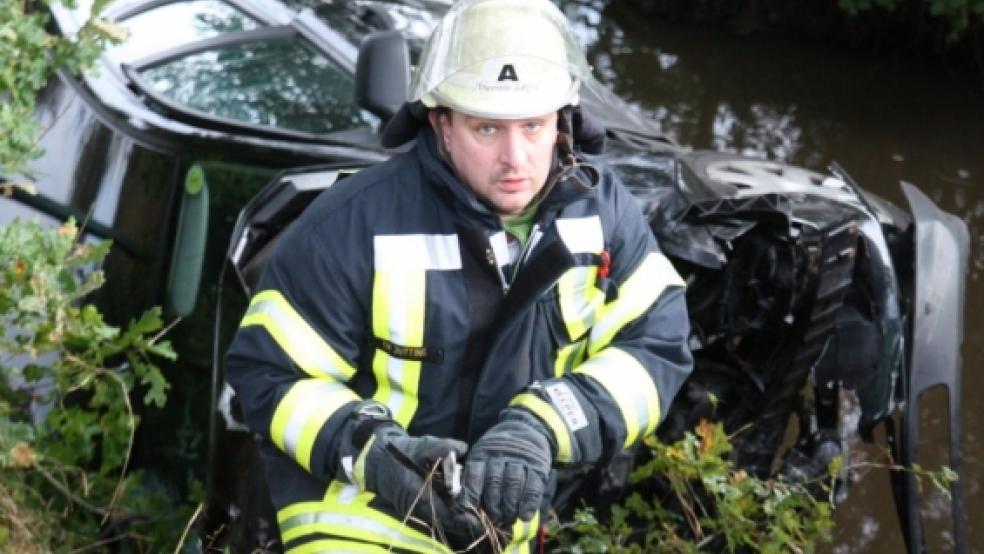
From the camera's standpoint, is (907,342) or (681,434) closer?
(907,342)

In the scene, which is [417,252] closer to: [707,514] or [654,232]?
[654,232]

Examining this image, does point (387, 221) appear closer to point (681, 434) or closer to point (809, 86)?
point (681, 434)

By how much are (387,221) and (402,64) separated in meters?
0.90

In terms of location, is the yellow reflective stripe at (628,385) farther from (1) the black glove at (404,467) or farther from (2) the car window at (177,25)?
(2) the car window at (177,25)

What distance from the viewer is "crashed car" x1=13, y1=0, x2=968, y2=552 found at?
11.1ft

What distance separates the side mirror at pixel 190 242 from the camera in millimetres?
3609

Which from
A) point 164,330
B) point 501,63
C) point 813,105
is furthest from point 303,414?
point 813,105

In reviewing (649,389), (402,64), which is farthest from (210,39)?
(649,389)

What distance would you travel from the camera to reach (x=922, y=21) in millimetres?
8109

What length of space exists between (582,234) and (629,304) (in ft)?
0.55

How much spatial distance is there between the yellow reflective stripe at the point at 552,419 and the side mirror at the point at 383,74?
1053 mm

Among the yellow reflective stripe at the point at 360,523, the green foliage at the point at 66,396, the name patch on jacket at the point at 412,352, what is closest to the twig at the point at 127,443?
the green foliage at the point at 66,396

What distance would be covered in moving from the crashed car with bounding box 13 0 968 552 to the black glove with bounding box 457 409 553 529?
24.8 inches

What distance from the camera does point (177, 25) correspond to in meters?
4.35
